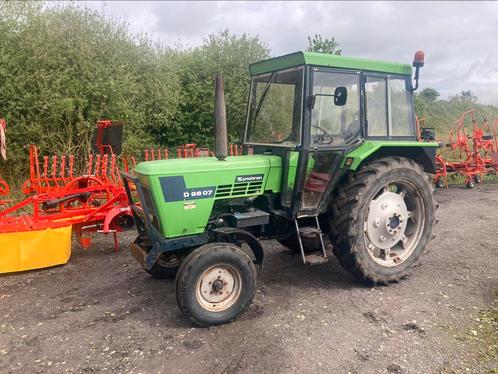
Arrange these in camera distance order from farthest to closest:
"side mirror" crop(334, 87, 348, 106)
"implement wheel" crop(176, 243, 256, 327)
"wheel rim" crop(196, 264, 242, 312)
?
1. "side mirror" crop(334, 87, 348, 106)
2. "wheel rim" crop(196, 264, 242, 312)
3. "implement wheel" crop(176, 243, 256, 327)

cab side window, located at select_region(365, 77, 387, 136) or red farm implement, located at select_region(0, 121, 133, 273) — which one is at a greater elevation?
cab side window, located at select_region(365, 77, 387, 136)

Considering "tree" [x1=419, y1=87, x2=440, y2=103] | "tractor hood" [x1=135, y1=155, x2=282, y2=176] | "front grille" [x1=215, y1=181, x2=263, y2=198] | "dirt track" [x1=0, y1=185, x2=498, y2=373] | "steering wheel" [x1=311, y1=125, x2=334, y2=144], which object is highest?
"tree" [x1=419, y1=87, x2=440, y2=103]

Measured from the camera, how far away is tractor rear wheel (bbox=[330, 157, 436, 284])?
13.6 feet

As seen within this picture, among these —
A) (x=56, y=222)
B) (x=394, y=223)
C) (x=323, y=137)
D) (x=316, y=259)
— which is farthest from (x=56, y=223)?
(x=394, y=223)

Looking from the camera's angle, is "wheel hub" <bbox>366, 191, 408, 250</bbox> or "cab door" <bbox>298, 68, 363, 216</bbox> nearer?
"cab door" <bbox>298, 68, 363, 216</bbox>

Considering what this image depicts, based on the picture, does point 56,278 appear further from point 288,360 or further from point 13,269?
point 288,360

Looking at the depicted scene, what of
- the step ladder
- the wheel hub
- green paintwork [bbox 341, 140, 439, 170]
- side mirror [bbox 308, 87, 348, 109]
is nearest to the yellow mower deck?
the step ladder

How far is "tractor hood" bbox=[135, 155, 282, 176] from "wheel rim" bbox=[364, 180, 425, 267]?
1217 mm

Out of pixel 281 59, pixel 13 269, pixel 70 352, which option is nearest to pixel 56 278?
pixel 13 269

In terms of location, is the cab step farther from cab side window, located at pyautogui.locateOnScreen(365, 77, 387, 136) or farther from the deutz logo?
cab side window, located at pyautogui.locateOnScreen(365, 77, 387, 136)

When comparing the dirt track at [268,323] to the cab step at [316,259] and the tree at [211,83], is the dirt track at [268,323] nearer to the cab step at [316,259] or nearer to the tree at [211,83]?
the cab step at [316,259]

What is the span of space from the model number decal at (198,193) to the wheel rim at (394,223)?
1698 mm

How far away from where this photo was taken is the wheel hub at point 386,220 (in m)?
4.43

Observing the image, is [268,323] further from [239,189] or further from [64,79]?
[64,79]
